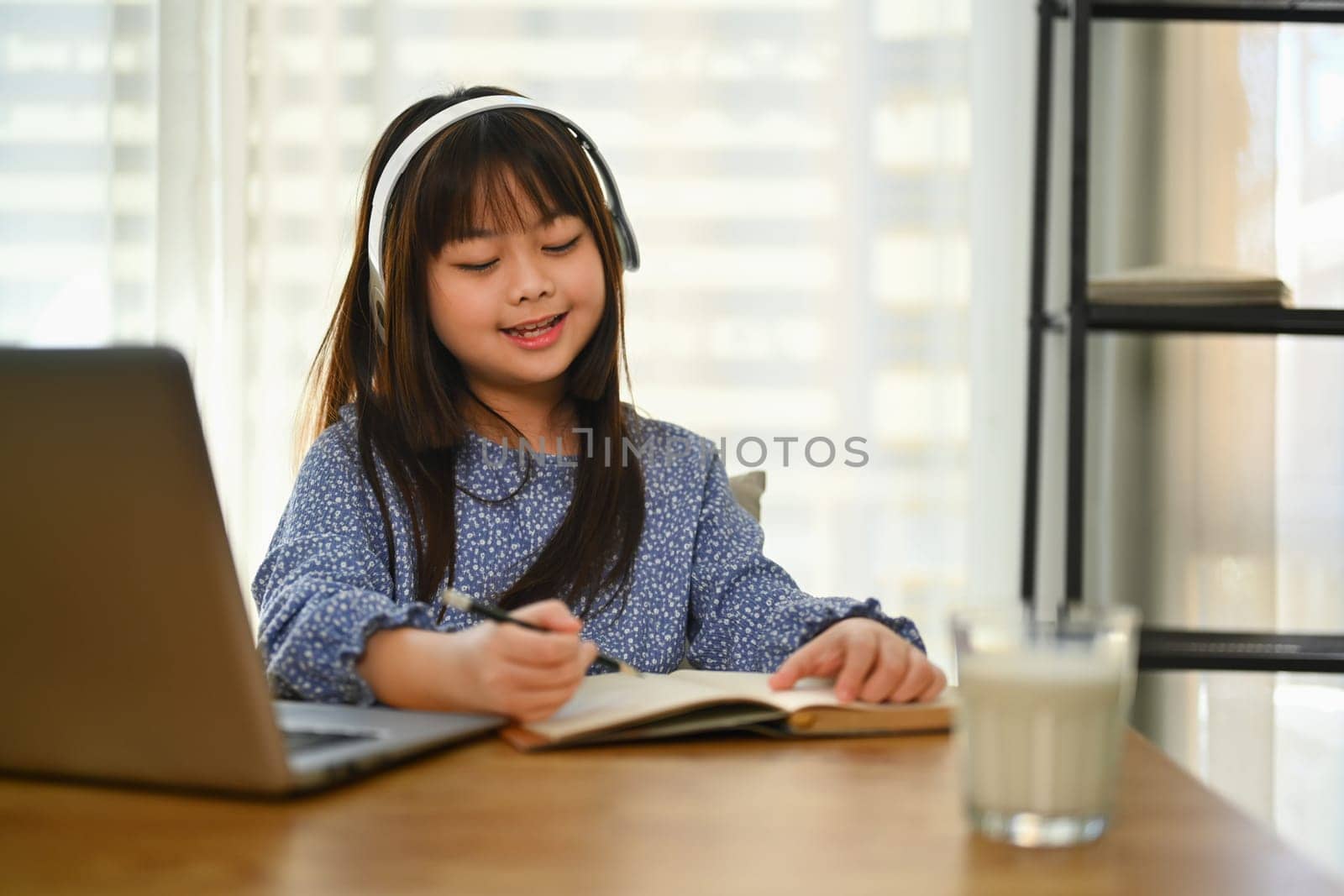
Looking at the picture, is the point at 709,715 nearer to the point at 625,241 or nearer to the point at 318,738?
the point at 318,738

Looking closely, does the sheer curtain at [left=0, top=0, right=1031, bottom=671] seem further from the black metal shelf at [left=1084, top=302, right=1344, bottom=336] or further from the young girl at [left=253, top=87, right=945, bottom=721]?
the young girl at [left=253, top=87, right=945, bottom=721]

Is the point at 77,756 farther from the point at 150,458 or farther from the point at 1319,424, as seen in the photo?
the point at 1319,424

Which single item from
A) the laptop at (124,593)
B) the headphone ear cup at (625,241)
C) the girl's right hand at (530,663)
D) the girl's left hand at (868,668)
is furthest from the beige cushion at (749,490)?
the laptop at (124,593)

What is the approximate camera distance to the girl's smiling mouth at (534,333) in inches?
51.9

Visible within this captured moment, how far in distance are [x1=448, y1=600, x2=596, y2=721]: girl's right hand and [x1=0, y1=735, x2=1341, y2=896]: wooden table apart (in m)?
0.08

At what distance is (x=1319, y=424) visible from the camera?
210 centimetres

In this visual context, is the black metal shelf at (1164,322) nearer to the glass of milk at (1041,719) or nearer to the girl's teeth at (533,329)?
the girl's teeth at (533,329)

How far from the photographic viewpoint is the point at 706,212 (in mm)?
2375

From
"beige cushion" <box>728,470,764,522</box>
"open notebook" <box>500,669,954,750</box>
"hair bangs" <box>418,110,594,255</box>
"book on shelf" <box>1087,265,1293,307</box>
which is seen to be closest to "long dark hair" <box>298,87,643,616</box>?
"hair bangs" <box>418,110,594,255</box>

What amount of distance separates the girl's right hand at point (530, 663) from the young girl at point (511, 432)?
0.42m

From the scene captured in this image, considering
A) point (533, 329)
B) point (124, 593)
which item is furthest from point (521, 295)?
point (124, 593)

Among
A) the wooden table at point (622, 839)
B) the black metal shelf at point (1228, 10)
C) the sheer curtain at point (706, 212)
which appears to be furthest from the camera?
the sheer curtain at point (706, 212)

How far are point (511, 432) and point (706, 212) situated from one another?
107 cm

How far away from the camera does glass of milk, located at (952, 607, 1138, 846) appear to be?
0.52m
